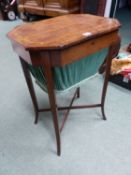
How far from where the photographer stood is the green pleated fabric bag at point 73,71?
975mm

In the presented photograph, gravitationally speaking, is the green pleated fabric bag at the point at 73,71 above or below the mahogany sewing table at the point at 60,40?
below

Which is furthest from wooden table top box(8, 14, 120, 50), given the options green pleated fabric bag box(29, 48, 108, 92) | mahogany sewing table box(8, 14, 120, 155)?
green pleated fabric bag box(29, 48, 108, 92)

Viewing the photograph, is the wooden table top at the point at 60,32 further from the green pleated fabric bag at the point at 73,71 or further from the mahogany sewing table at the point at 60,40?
the green pleated fabric bag at the point at 73,71

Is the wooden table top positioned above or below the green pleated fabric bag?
above

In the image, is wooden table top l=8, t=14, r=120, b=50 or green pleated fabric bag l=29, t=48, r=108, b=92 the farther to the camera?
green pleated fabric bag l=29, t=48, r=108, b=92

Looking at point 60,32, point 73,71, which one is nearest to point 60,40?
point 60,32

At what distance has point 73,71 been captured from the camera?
1022 mm

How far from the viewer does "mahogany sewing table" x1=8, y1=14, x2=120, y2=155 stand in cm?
80

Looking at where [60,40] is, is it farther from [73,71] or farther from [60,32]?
[73,71]

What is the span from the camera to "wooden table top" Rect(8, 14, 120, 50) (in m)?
0.80

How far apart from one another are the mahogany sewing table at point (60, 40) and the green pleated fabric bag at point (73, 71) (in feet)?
0.24

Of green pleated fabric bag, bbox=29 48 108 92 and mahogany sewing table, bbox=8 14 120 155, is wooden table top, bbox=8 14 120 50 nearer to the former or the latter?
mahogany sewing table, bbox=8 14 120 155

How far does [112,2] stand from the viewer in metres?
2.48

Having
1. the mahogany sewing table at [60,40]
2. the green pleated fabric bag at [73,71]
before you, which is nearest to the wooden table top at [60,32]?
the mahogany sewing table at [60,40]
